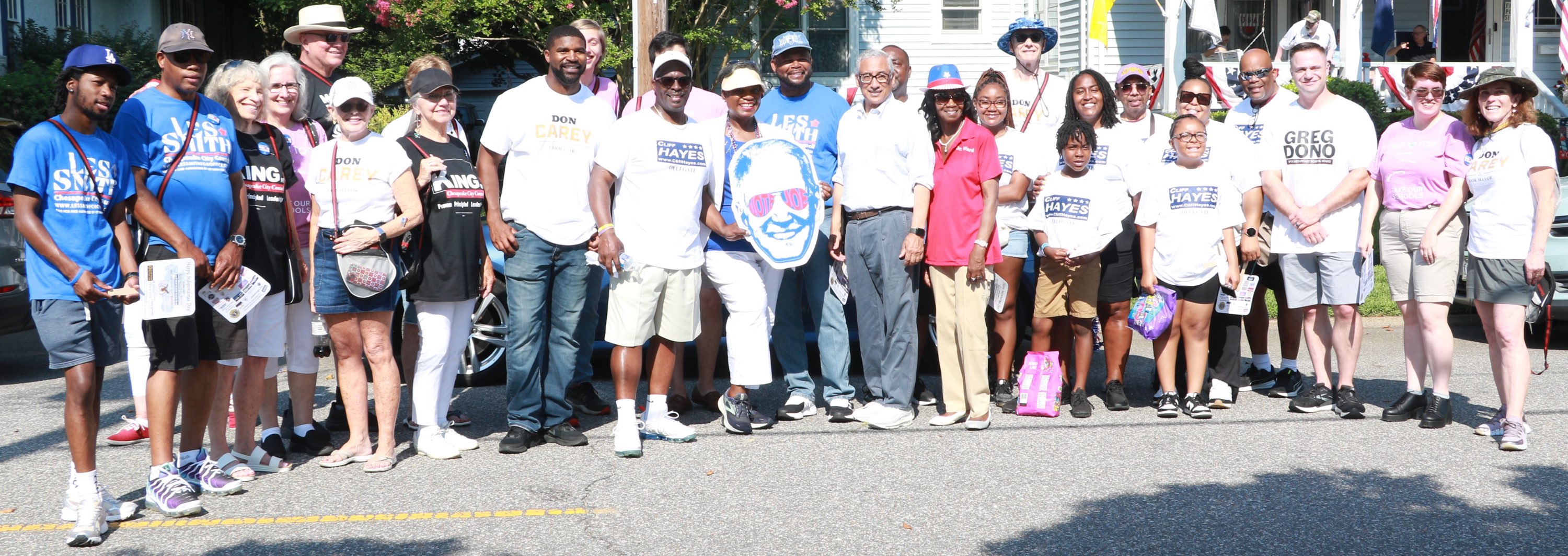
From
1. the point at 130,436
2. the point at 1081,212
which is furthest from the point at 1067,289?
the point at 130,436

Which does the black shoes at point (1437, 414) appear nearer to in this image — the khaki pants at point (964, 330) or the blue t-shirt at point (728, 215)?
the khaki pants at point (964, 330)

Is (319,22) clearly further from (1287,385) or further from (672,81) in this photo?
(1287,385)

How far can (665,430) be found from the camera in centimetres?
593

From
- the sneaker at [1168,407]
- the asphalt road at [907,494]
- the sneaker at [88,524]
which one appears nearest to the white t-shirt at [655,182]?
the asphalt road at [907,494]

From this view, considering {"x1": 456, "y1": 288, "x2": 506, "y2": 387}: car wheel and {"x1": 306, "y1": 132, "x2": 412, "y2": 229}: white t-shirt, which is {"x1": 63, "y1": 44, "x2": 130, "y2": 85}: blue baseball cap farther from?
Result: {"x1": 456, "y1": 288, "x2": 506, "y2": 387}: car wheel

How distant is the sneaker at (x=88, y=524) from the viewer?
4.28m

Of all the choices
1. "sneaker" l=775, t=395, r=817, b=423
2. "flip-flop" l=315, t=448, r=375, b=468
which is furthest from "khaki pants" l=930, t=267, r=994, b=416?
"flip-flop" l=315, t=448, r=375, b=468

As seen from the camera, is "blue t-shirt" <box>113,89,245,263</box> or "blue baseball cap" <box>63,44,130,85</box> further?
"blue t-shirt" <box>113,89,245,263</box>

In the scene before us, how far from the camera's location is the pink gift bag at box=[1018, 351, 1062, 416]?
6.46 metres

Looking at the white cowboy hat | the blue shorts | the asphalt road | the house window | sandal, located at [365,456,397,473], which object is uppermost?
the house window

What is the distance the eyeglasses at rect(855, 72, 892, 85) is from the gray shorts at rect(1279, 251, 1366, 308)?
2.41 meters

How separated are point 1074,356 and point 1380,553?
287 centimetres

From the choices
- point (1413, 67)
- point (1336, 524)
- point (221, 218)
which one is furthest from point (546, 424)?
point (1413, 67)

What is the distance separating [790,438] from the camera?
6008 mm
